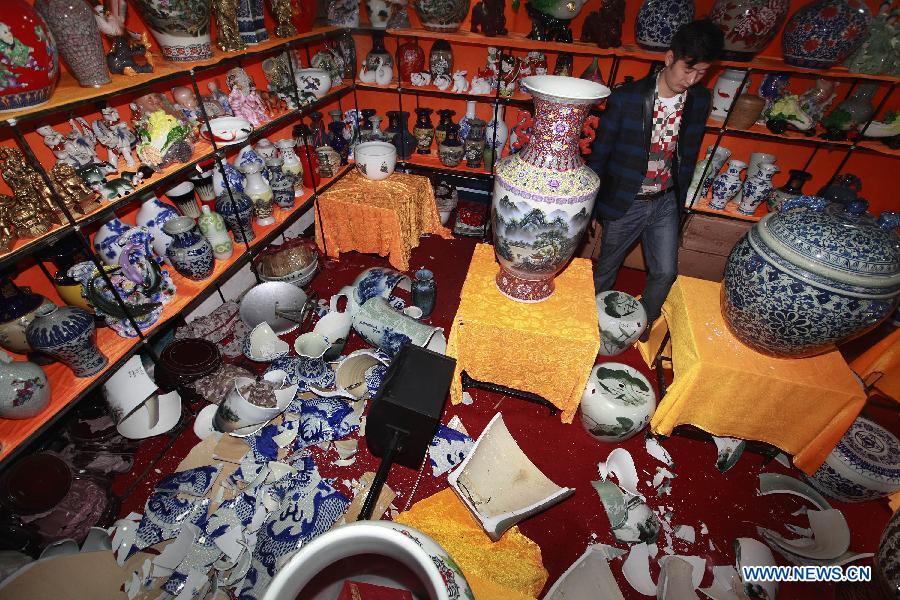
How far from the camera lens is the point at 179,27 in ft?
6.09

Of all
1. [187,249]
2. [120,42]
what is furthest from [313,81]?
[187,249]

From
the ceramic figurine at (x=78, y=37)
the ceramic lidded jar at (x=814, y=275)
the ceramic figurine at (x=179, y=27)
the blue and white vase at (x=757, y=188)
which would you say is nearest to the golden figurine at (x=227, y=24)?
the ceramic figurine at (x=179, y=27)

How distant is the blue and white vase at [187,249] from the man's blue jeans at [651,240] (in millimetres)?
2178

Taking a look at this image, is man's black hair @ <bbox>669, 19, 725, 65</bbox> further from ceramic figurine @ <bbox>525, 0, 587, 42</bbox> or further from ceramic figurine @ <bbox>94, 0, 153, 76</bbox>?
ceramic figurine @ <bbox>94, 0, 153, 76</bbox>

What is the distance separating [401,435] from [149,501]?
1382 millimetres

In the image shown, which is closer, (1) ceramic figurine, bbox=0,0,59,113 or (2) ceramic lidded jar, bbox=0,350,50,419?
(1) ceramic figurine, bbox=0,0,59,113

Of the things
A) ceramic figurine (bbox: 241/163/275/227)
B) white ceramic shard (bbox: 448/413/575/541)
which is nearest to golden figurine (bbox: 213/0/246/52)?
ceramic figurine (bbox: 241/163/275/227)

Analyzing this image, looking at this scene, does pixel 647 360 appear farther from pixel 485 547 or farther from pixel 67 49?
pixel 67 49

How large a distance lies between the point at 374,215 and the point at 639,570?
8.46 feet

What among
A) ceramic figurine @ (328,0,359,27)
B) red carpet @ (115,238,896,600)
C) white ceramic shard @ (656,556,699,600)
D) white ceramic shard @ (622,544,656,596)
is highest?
ceramic figurine @ (328,0,359,27)

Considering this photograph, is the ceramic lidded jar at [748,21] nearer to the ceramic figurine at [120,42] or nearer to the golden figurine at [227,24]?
the golden figurine at [227,24]

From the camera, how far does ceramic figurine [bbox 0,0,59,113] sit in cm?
127

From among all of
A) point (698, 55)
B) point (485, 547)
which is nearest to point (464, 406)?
point (485, 547)

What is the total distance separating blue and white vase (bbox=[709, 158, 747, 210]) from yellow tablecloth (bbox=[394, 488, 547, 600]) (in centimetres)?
274
